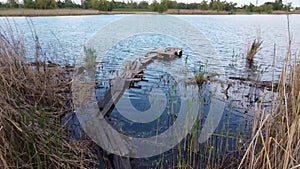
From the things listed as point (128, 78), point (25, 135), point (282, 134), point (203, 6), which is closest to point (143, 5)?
point (203, 6)

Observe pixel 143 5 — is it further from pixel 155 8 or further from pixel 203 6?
pixel 203 6

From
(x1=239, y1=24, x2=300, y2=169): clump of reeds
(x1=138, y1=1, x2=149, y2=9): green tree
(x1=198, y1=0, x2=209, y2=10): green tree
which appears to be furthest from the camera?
(x1=198, y1=0, x2=209, y2=10): green tree

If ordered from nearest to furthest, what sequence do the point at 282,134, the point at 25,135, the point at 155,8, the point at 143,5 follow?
the point at 282,134, the point at 25,135, the point at 155,8, the point at 143,5

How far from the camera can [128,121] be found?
4.49 m

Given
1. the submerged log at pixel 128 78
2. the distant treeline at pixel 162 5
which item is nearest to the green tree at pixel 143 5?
the distant treeline at pixel 162 5

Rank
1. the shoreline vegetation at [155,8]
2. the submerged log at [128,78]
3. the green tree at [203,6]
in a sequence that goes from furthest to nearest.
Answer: the green tree at [203,6] → the shoreline vegetation at [155,8] → the submerged log at [128,78]

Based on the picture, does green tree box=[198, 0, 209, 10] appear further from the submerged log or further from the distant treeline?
the submerged log

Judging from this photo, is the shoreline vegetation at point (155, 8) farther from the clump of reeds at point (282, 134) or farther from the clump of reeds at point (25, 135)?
the clump of reeds at point (282, 134)

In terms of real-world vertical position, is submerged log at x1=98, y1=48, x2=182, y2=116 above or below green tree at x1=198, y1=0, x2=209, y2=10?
below

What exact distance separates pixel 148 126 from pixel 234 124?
5.08ft

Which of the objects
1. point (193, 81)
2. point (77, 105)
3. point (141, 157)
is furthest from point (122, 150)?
point (193, 81)

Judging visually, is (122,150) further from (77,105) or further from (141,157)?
(77,105)

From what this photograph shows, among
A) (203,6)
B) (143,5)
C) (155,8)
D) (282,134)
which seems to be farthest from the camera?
(203,6)

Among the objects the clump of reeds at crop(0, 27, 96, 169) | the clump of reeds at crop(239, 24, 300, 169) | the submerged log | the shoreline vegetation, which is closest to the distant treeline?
the shoreline vegetation
